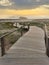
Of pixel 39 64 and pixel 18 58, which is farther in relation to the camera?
pixel 18 58

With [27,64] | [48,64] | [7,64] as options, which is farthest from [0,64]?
[48,64]

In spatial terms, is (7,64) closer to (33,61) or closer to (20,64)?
(20,64)

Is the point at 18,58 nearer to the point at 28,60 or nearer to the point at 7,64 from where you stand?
the point at 28,60

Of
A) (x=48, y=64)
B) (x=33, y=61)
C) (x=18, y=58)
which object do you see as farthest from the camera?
(x=18, y=58)

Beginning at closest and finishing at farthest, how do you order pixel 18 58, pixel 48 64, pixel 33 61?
pixel 48 64 → pixel 33 61 → pixel 18 58

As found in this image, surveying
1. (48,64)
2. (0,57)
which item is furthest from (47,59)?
(0,57)

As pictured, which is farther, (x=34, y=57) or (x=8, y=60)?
(x=34, y=57)

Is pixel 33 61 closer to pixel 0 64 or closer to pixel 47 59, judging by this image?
pixel 47 59
